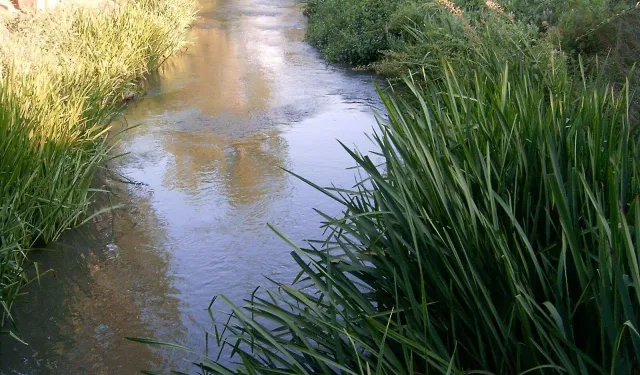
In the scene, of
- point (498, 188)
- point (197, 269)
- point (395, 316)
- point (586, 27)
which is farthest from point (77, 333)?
point (586, 27)

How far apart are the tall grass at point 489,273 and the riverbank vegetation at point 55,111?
164 cm

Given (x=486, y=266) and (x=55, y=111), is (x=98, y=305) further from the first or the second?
(x=486, y=266)

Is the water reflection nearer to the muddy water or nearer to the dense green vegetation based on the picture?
the muddy water

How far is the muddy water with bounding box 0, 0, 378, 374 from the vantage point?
12.7ft

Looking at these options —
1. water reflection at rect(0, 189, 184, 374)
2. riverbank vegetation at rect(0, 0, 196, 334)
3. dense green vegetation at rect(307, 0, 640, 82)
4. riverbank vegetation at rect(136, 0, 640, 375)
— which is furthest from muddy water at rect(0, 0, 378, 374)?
dense green vegetation at rect(307, 0, 640, 82)

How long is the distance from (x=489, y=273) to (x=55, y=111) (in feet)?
12.5

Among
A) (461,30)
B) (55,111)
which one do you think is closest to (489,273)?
(55,111)

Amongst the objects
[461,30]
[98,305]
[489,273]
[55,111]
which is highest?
[461,30]

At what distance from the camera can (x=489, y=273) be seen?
8.59 ft

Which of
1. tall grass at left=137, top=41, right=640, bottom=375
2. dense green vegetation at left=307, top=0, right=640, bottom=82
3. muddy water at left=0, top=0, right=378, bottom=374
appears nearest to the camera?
tall grass at left=137, top=41, right=640, bottom=375

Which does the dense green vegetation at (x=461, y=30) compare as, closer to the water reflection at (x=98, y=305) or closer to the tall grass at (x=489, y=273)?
the tall grass at (x=489, y=273)

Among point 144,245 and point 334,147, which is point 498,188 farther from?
point 334,147

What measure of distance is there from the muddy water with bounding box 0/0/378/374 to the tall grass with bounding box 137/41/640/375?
82cm

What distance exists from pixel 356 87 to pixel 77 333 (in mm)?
6103
